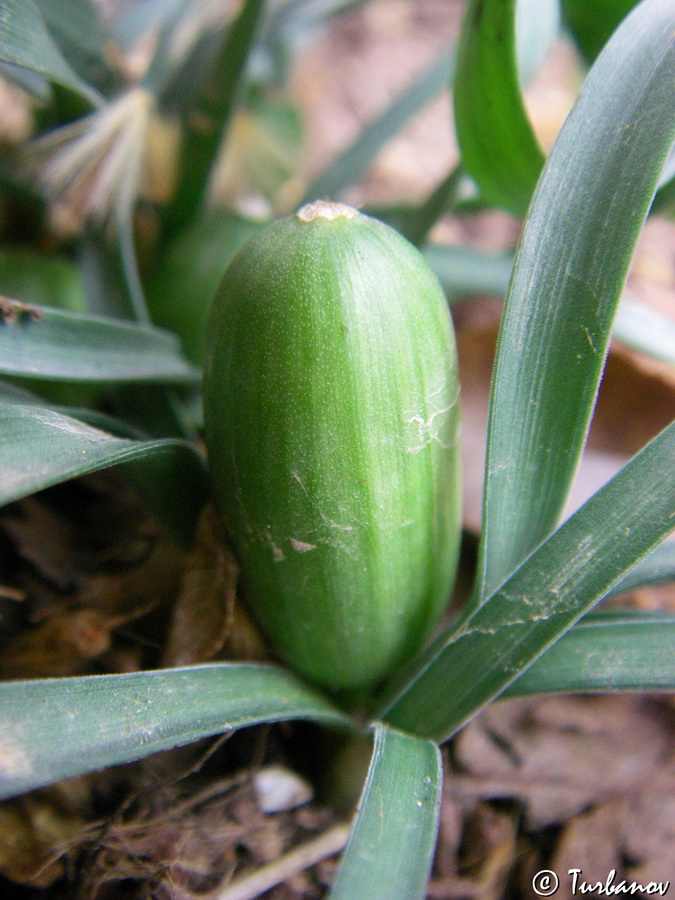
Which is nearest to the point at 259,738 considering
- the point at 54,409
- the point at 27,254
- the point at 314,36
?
the point at 54,409

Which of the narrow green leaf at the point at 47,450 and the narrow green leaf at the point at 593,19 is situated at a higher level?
the narrow green leaf at the point at 593,19

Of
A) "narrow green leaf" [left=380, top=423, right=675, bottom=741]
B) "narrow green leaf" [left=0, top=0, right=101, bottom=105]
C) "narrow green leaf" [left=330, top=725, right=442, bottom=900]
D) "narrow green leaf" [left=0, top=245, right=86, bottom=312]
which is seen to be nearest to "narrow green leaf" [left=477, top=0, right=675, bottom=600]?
"narrow green leaf" [left=380, top=423, right=675, bottom=741]

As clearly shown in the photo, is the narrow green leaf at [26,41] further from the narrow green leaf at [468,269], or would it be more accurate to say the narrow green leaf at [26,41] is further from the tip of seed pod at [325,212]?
the narrow green leaf at [468,269]

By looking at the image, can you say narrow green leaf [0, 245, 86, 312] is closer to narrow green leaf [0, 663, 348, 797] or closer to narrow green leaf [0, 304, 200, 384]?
narrow green leaf [0, 304, 200, 384]

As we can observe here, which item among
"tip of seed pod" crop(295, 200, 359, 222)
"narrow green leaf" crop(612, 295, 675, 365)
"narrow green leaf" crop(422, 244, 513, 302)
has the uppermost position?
"tip of seed pod" crop(295, 200, 359, 222)

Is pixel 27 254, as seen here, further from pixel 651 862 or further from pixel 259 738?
pixel 651 862
